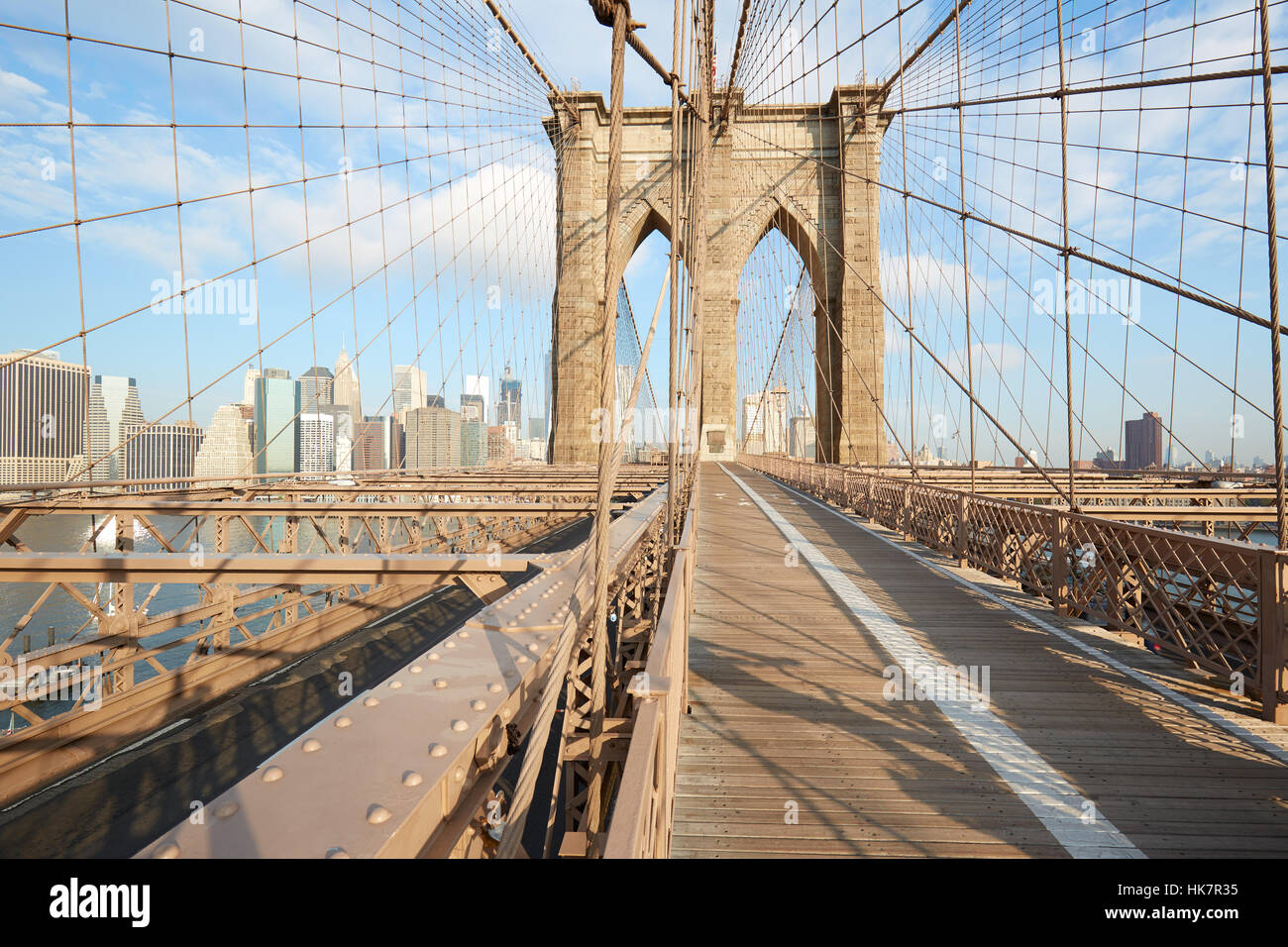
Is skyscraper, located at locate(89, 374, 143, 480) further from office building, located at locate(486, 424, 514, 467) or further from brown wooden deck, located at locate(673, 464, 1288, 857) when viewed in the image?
office building, located at locate(486, 424, 514, 467)

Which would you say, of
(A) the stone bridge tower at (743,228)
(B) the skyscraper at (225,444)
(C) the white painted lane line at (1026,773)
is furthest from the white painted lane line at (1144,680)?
(A) the stone bridge tower at (743,228)

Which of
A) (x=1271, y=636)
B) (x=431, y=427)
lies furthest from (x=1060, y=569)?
(x=431, y=427)

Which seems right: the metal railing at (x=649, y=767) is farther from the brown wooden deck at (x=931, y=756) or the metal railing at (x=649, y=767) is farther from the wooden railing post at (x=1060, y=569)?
the wooden railing post at (x=1060, y=569)

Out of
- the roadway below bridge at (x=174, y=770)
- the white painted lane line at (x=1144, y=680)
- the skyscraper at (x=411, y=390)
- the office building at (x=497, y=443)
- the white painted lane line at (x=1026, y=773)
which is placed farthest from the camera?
the office building at (x=497, y=443)

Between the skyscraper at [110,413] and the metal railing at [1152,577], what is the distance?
51.5 ft

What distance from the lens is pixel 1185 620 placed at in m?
4.61

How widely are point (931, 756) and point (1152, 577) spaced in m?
2.92

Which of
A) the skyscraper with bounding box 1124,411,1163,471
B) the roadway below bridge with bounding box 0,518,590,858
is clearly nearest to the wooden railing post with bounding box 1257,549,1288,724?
the roadway below bridge with bounding box 0,518,590,858

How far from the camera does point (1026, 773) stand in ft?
10.5

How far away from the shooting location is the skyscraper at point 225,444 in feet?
55.6

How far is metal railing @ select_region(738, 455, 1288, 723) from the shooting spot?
381 centimetres

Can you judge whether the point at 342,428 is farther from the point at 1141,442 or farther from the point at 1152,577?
the point at 1141,442

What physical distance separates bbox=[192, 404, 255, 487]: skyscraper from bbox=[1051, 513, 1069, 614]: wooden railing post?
17.8 m
